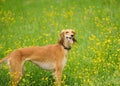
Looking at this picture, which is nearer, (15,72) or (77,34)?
(15,72)

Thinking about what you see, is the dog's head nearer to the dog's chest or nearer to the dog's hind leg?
the dog's chest

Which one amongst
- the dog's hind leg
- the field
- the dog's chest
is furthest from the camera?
the field

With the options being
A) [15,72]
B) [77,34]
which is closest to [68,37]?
[15,72]

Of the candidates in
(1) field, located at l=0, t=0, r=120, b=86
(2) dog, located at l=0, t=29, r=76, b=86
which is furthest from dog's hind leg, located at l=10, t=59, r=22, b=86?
(2) dog, located at l=0, t=29, r=76, b=86

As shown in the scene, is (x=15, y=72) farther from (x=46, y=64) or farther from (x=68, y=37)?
(x=68, y=37)

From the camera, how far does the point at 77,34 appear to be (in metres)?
15.1

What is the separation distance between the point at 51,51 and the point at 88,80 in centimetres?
123

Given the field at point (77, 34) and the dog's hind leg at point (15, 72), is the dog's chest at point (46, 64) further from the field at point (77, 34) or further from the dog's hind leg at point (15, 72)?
the dog's hind leg at point (15, 72)

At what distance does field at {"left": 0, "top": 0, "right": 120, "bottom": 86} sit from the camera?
1170 cm

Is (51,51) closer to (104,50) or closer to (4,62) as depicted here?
(4,62)

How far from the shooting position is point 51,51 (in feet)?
37.7

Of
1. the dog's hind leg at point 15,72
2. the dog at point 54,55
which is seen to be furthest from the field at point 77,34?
the dog at point 54,55

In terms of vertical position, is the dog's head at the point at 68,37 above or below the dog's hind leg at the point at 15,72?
above

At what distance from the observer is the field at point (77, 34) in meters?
11.7
